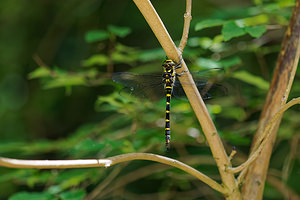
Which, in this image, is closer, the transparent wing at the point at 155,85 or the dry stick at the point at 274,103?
the dry stick at the point at 274,103

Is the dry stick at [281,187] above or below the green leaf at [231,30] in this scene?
below


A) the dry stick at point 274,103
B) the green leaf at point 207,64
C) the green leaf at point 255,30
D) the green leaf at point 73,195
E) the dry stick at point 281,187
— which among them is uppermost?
the green leaf at point 255,30

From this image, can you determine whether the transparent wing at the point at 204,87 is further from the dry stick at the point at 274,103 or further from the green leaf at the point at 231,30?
the dry stick at the point at 274,103

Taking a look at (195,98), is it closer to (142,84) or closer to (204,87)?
(204,87)

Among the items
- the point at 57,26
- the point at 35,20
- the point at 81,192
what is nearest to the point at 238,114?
the point at 81,192

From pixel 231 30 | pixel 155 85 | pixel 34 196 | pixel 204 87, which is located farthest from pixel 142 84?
pixel 34 196

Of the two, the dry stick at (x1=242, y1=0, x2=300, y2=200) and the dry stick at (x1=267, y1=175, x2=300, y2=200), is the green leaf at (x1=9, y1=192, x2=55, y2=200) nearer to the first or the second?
the dry stick at (x1=242, y1=0, x2=300, y2=200)

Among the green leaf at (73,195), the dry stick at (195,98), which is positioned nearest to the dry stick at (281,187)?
the dry stick at (195,98)
